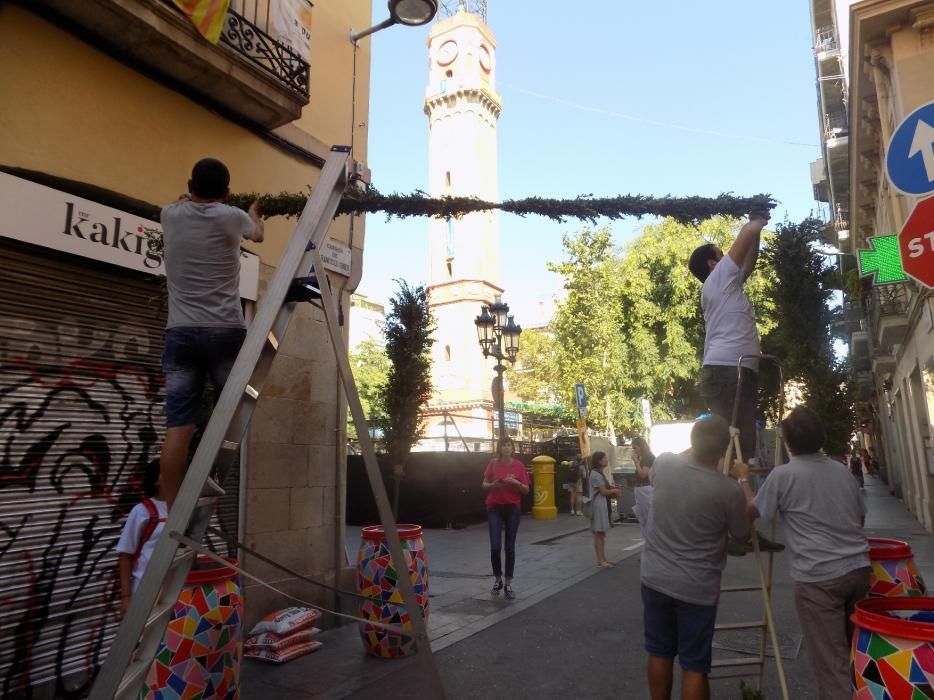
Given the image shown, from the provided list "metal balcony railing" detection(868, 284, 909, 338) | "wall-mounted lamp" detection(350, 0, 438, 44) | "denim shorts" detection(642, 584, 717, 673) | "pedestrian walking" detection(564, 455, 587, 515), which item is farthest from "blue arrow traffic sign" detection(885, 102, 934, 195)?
"pedestrian walking" detection(564, 455, 587, 515)

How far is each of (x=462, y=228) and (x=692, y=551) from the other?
56.1 m

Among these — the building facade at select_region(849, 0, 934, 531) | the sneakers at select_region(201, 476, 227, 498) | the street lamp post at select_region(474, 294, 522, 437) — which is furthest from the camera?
the street lamp post at select_region(474, 294, 522, 437)

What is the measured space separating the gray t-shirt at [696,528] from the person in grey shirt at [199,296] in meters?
2.45

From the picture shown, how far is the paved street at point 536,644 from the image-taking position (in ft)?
16.8

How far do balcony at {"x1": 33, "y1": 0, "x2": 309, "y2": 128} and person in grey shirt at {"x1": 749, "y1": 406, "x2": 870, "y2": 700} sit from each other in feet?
19.2

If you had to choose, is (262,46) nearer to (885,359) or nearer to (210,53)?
(210,53)

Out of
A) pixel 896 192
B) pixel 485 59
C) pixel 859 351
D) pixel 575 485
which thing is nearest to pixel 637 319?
pixel 859 351

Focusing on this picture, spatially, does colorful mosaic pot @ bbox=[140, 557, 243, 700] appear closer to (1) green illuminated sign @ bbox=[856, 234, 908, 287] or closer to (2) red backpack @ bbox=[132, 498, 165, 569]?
(2) red backpack @ bbox=[132, 498, 165, 569]

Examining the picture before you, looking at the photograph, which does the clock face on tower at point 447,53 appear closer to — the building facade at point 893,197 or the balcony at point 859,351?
the building facade at point 893,197

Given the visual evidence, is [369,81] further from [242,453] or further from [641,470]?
[641,470]

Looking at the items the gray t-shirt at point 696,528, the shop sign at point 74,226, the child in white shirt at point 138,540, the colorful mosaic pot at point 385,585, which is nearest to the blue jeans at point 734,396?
the gray t-shirt at point 696,528

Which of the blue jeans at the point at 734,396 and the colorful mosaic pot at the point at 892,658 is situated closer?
the colorful mosaic pot at the point at 892,658

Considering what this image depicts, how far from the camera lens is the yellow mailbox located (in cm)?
1880

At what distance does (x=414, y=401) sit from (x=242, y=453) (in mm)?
6910
